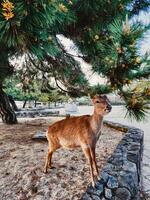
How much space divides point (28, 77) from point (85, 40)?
8.90 ft

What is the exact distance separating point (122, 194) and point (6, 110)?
5564 millimetres

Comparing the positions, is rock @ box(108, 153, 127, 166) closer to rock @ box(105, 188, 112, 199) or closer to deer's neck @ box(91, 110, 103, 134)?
rock @ box(105, 188, 112, 199)

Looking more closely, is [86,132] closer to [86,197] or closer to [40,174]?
[86,197]

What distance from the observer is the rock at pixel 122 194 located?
8.79ft

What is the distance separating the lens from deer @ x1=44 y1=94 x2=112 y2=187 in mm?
2336

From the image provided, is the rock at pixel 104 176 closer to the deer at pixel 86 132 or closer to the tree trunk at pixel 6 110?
the deer at pixel 86 132

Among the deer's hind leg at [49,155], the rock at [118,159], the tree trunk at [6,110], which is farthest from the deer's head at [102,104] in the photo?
the tree trunk at [6,110]

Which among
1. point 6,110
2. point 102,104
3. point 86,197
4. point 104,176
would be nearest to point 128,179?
point 104,176

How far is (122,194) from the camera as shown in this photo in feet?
8.91

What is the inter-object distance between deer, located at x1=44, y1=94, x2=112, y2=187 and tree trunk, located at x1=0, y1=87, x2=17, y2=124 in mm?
5128

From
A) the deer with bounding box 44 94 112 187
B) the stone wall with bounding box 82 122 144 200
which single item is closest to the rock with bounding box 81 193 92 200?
the stone wall with bounding box 82 122 144 200

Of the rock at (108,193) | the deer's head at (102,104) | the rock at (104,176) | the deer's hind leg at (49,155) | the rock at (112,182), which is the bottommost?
the rock at (108,193)

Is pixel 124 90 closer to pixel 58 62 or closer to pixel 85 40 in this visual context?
pixel 85 40

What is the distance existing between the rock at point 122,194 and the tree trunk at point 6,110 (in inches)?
216
